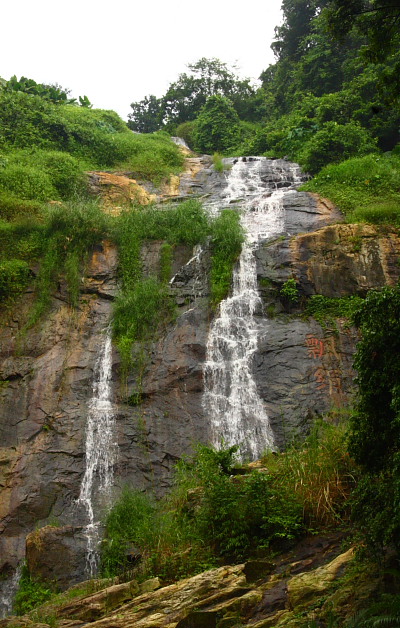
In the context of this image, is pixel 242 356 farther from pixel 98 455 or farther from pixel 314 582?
pixel 314 582

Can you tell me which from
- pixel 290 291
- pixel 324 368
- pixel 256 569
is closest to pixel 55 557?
pixel 256 569

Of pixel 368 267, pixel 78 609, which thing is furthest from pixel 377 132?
pixel 78 609

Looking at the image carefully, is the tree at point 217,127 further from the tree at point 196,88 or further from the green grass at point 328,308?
the green grass at point 328,308

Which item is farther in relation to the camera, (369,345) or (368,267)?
(368,267)

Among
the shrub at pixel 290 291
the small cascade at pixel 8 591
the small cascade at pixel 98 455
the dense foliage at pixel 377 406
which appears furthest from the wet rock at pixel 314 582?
the shrub at pixel 290 291

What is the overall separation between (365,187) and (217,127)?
15.0 meters

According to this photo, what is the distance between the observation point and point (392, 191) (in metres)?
18.5

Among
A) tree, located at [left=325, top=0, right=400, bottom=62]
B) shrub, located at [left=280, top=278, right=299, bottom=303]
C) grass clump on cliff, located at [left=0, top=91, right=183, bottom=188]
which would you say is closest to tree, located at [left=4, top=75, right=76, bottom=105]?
grass clump on cliff, located at [left=0, top=91, right=183, bottom=188]

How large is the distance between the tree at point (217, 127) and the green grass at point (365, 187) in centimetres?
1117

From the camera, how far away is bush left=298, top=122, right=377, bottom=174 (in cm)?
2220

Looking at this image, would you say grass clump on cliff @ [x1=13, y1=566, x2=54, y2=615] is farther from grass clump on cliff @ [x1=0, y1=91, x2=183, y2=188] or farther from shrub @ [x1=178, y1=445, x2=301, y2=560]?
grass clump on cliff @ [x1=0, y1=91, x2=183, y2=188]

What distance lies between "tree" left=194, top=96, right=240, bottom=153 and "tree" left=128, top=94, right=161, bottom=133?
335 inches

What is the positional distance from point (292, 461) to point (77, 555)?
4574mm

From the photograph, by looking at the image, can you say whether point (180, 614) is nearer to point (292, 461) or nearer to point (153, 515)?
point (292, 461)
